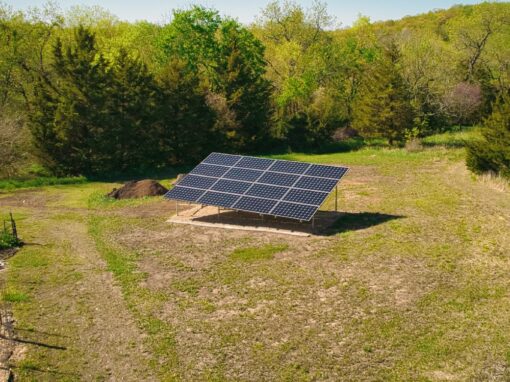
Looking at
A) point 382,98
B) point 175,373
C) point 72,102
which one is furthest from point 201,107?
point 175,373

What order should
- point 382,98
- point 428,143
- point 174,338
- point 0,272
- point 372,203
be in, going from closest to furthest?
point 174,338, point 0,272, point 372,203, point 382,98, point 428,143

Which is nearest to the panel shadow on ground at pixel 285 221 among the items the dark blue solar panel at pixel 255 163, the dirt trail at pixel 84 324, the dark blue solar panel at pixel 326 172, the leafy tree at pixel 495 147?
the dark blue solar panel at pixel 326 172

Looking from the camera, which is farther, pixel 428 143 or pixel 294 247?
pixel 428 143

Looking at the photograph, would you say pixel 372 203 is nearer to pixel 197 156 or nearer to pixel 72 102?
pixel 197 156

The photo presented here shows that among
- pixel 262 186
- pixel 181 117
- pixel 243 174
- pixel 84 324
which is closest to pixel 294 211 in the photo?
pixel 262 186

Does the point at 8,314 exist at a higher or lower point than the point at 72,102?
lower

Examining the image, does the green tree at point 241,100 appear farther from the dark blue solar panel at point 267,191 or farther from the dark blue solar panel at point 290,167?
the dark blue solar panel at point 267,191

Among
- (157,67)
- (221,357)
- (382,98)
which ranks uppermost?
(157,67)

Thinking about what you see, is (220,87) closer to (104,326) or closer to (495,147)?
(495,147)
